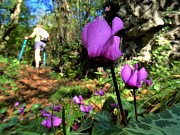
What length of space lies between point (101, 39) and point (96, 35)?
0.05 ft

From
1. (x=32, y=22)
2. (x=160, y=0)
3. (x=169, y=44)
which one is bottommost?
(x=169, y=44)

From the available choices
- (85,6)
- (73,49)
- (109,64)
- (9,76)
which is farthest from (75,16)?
(109,64)

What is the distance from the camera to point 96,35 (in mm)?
583

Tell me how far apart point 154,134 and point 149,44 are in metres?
5.38

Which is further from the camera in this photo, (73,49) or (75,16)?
(75,16)

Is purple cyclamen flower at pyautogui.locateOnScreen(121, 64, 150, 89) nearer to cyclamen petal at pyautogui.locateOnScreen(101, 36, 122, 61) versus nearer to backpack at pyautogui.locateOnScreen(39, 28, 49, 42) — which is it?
cyclamen petal at pyautogui.locateOnScreen(101, 36, 122, 61)

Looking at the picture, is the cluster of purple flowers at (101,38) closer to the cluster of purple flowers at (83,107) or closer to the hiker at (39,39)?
the cluster of purple flowers at (83,107)

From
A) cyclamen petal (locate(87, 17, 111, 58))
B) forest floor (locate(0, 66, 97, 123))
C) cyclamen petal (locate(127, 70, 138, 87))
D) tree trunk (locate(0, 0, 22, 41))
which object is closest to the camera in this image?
cyclamen petal (locate(87, 17, 111, 58))

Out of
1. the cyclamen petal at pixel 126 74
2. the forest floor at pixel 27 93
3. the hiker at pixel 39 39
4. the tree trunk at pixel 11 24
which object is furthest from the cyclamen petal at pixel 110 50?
the tree trunk at pixel 11 24

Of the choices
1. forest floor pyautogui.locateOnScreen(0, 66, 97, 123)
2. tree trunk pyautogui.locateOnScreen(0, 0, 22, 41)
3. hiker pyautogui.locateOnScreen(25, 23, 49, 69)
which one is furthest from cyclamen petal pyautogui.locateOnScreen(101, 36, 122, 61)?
tree trunk pyautogui.locateOnScreen(0, 0, 22, 41)

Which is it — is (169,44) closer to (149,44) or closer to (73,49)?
(149,44)

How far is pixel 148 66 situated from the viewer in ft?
16.3

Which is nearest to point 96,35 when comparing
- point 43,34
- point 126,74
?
point 126,74

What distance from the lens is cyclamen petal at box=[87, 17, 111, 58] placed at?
58cm
